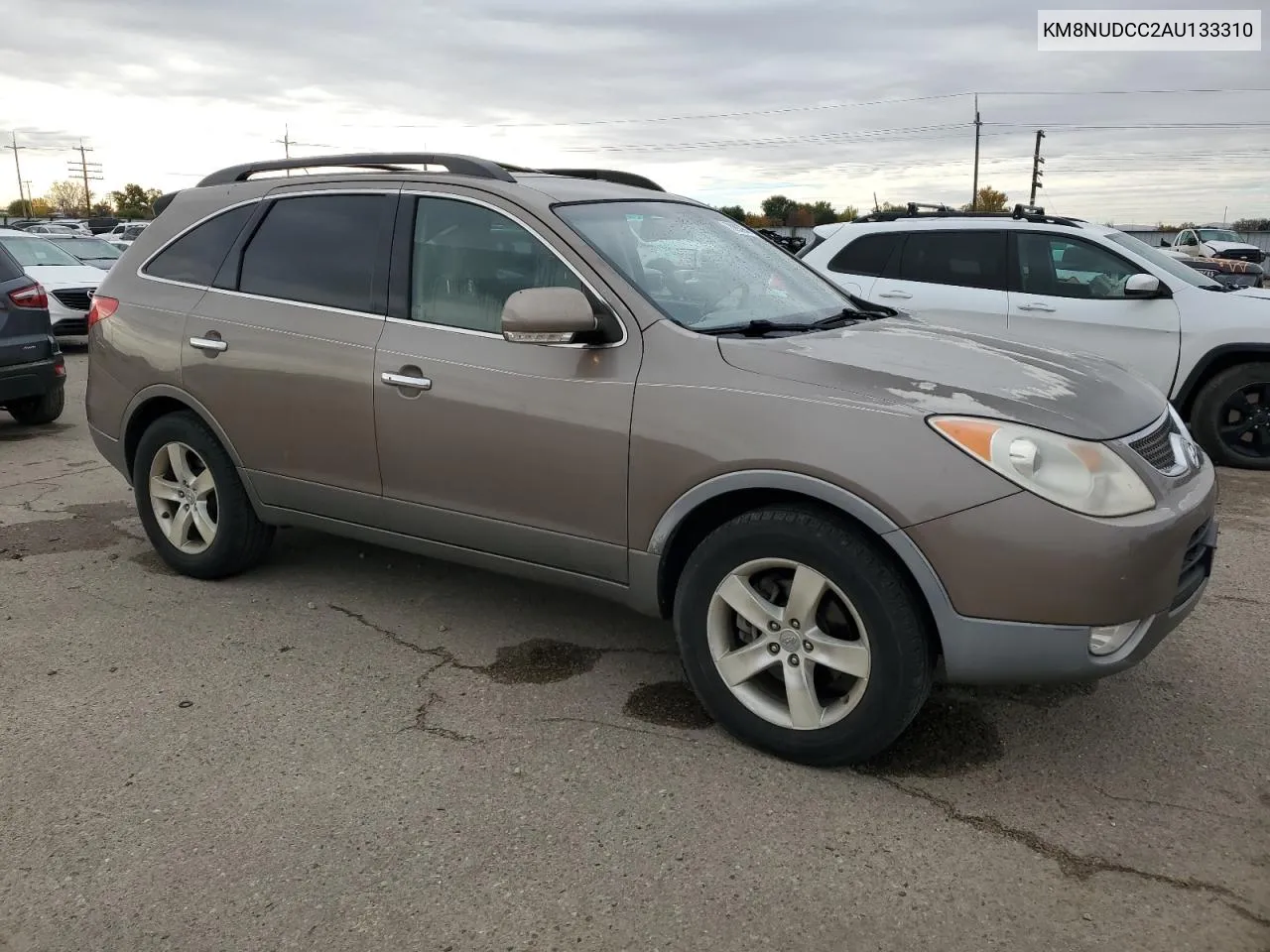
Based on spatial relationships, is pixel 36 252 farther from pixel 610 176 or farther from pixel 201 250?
pixel 610 176

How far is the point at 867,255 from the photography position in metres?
8.41

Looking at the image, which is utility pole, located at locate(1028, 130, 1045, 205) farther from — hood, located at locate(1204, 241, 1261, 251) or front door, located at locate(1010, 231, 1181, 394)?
front door, located at locate(1010, 231, 1181, 394)

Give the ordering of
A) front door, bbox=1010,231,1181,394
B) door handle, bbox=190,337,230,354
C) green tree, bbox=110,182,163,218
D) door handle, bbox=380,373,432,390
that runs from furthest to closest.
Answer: green tree, bbox=110,182,163,218, front door, bbox=1010,231,1181,394, door handle, bbox=190,337,230,354, door handle, bbox=380,373,432,390

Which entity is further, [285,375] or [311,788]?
[285,375]

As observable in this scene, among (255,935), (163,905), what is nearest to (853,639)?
(255,935)

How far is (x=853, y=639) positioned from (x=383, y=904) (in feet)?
4.82

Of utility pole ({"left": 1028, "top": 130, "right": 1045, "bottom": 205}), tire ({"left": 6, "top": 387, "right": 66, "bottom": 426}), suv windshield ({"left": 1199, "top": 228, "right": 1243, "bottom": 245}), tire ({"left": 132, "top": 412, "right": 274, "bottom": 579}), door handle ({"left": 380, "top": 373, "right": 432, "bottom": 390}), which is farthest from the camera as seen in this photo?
utility pole ({"left": 1028, "top": 130, "right": 1045, "bottom": 205})

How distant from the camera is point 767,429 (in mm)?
3080

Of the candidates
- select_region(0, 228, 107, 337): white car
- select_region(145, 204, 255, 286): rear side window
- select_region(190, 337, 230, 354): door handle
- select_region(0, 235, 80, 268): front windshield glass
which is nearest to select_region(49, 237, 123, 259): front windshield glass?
select_region(0, 235, 80, 268): front windshield glass

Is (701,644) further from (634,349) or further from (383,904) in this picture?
(383,904)

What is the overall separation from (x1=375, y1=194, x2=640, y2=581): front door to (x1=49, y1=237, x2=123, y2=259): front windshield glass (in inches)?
592

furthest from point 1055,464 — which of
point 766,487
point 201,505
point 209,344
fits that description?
point 201,505

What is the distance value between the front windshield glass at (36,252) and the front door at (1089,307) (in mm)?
13159

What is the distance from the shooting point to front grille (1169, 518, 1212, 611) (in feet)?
9.83
